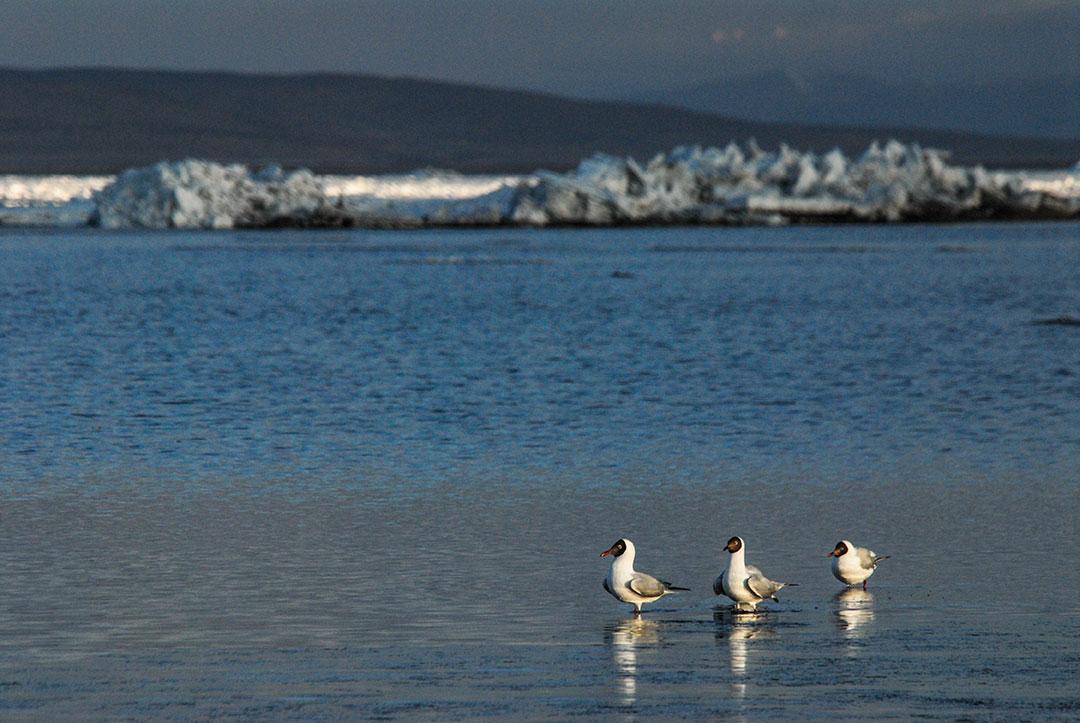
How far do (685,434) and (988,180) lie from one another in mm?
63367

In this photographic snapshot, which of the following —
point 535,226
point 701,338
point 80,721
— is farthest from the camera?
point 535,226

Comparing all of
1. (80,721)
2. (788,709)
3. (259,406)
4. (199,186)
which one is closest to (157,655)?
(80,721)

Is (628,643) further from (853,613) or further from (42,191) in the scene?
(42,191)

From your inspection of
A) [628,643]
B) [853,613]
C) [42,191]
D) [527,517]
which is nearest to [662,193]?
[527,517]

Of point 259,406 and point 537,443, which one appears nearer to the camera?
point 537,443

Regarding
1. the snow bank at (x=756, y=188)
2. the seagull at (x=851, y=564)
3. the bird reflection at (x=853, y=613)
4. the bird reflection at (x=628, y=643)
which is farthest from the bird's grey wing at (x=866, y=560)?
the snow bank at (x=756, y=188)

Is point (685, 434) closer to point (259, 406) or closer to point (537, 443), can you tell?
point (537, 443)

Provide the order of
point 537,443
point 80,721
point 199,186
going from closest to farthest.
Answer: point 80,721 < point 537,443 < point 199,186

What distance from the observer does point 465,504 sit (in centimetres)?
1224

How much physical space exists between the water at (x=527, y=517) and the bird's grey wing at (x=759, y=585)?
121 mm

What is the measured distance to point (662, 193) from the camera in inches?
2808

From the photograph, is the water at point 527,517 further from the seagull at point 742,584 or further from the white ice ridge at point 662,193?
the white ice ridge at point 662,193

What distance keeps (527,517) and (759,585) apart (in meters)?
3.13

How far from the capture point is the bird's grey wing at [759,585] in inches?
346
